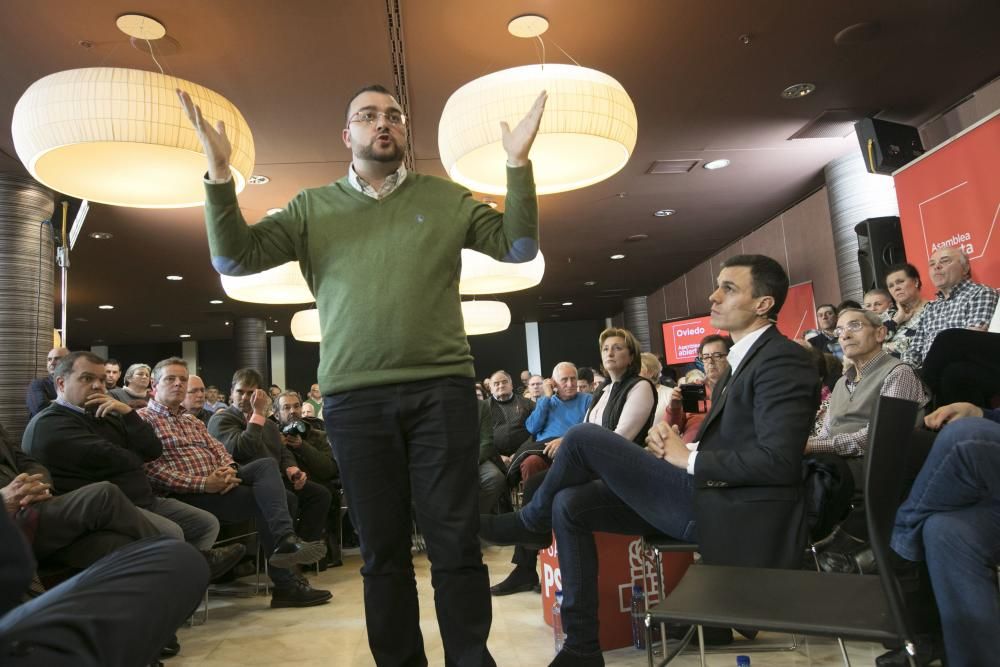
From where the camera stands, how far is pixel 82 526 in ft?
7.77

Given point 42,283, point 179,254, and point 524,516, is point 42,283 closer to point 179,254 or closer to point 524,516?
point 179,254

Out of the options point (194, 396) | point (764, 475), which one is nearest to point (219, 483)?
point (194, 396)

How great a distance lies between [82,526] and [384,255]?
5.12 ft

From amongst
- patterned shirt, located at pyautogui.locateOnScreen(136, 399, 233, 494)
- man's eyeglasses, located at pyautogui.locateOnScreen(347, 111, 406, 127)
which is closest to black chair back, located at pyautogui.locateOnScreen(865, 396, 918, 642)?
man's eyeglasses, located at pyautogui.locateOnScreen(347, 111, 406, 127)

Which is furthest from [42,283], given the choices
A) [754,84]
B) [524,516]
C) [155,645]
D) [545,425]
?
[155,645]

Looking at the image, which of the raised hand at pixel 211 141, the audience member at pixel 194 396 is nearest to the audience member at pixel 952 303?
the raised hand at pixel 211 141

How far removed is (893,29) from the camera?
405 centimetres

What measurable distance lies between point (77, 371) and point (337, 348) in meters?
1.96

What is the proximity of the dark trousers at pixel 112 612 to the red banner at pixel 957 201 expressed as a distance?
4611mm

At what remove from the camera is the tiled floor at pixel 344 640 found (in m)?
2.31

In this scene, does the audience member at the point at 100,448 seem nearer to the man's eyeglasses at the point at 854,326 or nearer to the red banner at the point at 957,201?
the man's eyeglasses at the point at 854,326

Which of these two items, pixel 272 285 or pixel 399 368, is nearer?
pixel 399 368

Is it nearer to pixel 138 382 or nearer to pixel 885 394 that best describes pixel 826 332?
pixel 885 394

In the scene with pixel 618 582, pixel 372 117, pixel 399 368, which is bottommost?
pixel 618 582
